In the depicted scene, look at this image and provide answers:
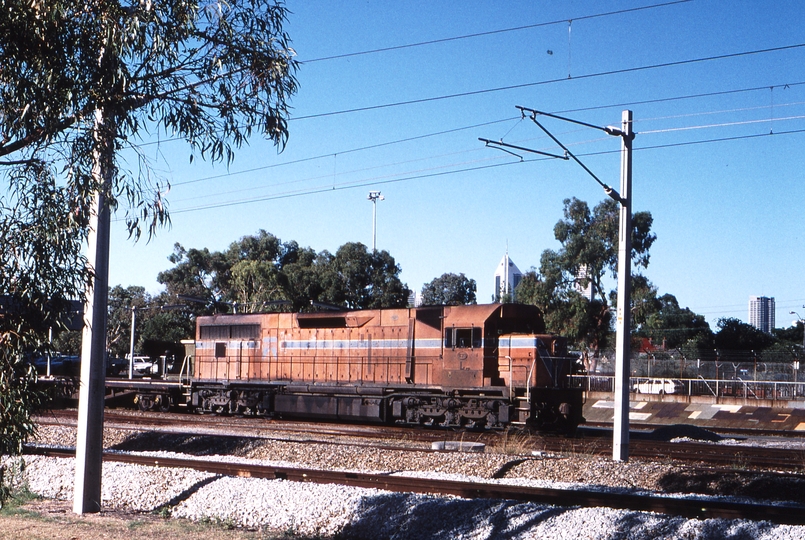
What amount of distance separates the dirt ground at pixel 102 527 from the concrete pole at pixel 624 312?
805 centimetres

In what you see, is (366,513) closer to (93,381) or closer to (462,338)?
(93,381)

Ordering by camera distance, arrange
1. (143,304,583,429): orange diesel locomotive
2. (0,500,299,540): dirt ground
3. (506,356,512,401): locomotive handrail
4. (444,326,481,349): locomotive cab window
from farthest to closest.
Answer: (444,326,481,349): locomotive cab window, (143,304,583,429): orange diesel locomotive, (506,356,512,401): locomotive handrail, (0,500,299,540): dirt ground

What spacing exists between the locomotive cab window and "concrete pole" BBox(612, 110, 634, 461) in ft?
25.3

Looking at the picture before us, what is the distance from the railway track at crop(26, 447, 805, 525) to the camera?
390 inches

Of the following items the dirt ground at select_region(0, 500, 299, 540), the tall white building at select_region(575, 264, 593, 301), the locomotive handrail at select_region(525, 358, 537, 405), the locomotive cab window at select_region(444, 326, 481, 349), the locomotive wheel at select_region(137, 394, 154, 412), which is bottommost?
the locomotive wheel at select_region(137, 394, 154, 412)

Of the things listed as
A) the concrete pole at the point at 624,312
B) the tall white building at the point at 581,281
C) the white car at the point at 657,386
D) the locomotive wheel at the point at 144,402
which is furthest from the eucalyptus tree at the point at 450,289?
the concrete pole at the point at 624,312

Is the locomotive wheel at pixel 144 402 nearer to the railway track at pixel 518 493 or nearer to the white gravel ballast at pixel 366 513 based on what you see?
the railway track at pixel 518 493

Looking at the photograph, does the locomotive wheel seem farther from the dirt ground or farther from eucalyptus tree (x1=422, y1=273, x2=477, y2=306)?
eucalyptus tree (x1=422, y1=273, x2=477, y2=306)

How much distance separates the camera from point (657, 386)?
40.7 m

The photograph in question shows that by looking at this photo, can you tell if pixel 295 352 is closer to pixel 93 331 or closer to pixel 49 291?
pixel 93 331

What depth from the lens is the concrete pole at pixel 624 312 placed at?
50.3 feet

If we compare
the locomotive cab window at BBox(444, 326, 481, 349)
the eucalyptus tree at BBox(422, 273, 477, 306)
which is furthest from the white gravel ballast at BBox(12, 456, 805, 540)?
the eucalyptus tree at BBox(422, 273, 477, 306)

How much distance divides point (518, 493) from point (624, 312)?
5515 mm

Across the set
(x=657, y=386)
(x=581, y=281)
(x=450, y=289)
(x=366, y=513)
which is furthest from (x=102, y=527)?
(x=450, y=289)
